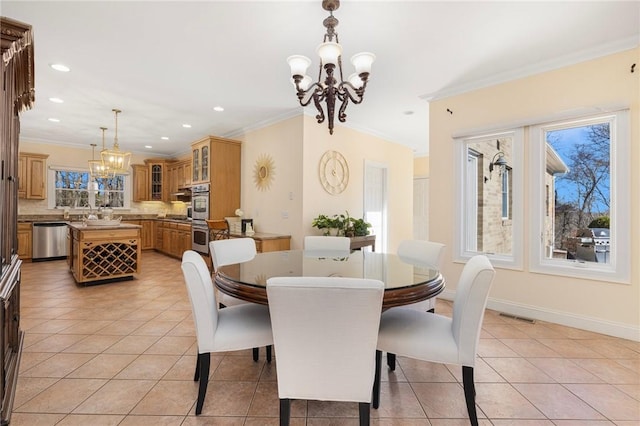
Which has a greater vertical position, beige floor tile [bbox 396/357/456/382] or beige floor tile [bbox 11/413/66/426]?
beige floor tile [bbox 11/413/66/426]

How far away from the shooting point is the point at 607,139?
2.87 metres

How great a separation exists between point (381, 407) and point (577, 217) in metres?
2.75

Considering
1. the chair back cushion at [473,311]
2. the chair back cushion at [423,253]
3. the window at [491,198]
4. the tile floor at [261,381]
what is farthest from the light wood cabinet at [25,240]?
the chair back cushion at [473,311]

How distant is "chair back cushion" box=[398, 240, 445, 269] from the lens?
8.27 feet

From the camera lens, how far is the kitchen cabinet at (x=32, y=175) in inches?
250

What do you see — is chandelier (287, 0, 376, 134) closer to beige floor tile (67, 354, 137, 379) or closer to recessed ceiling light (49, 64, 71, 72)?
beige floor tile (67, 354, 137, 379)

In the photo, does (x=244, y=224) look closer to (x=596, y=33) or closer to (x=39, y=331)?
(x=39, y=331)

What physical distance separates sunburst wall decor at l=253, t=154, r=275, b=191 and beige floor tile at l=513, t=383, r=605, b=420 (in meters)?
4.13

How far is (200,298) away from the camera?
1647 millimetres

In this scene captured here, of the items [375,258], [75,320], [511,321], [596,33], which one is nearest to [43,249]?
[75,320]

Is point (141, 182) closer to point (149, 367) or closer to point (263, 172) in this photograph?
point (263, 172)

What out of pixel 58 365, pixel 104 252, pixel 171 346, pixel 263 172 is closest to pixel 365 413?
pixel 171 346

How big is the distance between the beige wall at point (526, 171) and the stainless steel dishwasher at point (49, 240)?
7.17m

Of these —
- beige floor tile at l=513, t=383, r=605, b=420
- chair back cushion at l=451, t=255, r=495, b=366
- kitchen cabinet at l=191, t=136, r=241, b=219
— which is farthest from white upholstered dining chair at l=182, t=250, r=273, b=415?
kitchen cabinet at l=191, t=136, r=241, b=219
